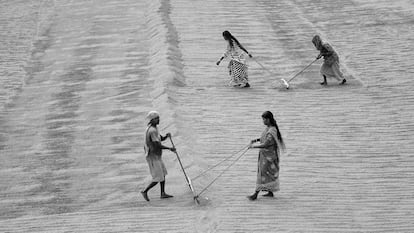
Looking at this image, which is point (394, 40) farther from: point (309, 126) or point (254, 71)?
point (309, 126)

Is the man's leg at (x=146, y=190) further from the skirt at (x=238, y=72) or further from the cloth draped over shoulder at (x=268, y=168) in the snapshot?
the skirt at (x=238, y=72)

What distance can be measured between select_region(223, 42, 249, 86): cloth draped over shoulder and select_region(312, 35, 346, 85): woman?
1625 millimetres

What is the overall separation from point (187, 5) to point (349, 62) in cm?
804

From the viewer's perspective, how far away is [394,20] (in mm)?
25375

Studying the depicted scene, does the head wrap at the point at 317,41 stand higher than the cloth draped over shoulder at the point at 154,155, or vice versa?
the cloth draped over shoulder at the point at 154,155

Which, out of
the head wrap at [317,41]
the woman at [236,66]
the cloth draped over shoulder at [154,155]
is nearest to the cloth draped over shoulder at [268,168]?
the cloth draped over shoulder at [154,155]

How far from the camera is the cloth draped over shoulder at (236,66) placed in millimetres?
19281

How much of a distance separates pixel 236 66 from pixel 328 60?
6.63 ft

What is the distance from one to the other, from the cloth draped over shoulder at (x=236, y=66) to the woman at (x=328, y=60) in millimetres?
1625

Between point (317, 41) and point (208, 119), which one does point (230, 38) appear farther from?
point (208, 119)

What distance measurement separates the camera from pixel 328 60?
763 inches

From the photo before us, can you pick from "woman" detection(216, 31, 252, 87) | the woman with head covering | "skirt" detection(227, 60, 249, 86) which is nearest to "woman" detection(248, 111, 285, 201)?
the woman with head covering

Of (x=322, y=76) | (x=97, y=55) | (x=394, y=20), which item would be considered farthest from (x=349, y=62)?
(x=97, y=55)

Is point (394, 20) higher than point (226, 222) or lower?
lower
